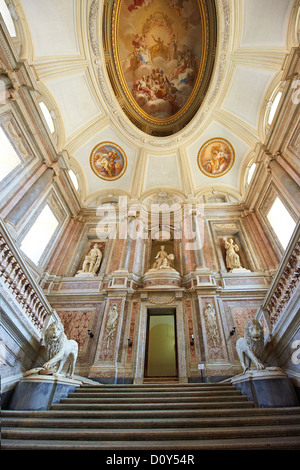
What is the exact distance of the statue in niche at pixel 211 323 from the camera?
27.6 feet

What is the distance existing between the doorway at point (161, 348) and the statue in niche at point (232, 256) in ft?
12.7

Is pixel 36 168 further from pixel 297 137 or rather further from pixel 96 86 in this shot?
pixel 297 137

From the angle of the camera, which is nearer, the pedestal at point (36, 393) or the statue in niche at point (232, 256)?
the pedestal at point (36, 393)

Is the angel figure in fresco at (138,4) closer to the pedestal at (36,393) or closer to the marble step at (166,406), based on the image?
the pedestal at (36,393)

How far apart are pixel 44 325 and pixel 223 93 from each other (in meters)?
13.8

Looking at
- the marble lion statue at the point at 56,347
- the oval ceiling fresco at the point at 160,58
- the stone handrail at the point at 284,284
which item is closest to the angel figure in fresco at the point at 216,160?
the oval ceiling fresco at the point at 160,58

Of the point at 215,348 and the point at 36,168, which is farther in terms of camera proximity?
the point at 36,168

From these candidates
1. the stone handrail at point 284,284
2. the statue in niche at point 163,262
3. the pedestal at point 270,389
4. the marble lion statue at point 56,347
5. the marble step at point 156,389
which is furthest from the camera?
the statue in niche at point 163,262

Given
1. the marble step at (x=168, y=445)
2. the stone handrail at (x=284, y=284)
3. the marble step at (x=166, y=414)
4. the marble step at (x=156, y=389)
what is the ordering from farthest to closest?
the marble step at (x=156, y=389), the stone handrail at (x=284, y=284), the marble step at (x=166, y=414), the marble step at (x=168, y=445)

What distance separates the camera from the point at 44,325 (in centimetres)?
625

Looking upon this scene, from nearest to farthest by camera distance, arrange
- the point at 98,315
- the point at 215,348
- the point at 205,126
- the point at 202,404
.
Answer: the point at 202,404 → the point at 215,348 → the point at 98,315 → the point at 205,126

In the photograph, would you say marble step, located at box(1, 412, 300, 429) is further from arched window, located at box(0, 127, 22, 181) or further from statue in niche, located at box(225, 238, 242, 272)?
arched window, located at box(0, 127, 22, 181)

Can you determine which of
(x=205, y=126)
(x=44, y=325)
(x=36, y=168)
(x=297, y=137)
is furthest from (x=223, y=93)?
(x=44, y=325)

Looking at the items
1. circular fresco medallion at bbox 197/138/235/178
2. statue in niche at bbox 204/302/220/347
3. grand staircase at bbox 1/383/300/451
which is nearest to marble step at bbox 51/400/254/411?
grand staircase at bbox 1/383/300/451
